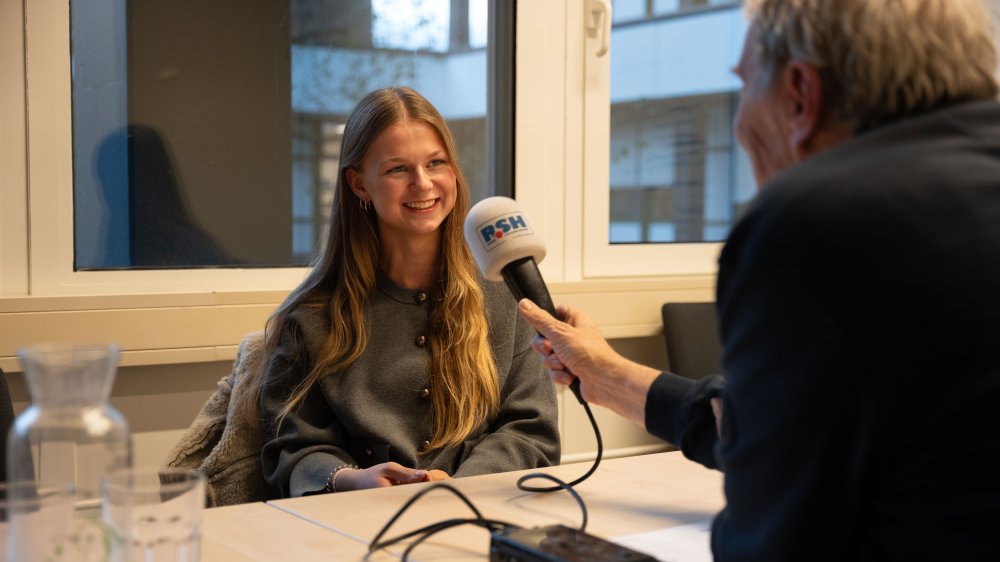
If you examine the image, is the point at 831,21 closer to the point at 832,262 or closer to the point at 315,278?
the point at 832,262

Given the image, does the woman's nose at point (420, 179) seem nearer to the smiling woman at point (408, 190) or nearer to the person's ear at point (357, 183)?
the smiling woman at point (408, 190)

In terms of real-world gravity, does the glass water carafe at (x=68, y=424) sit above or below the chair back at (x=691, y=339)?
above

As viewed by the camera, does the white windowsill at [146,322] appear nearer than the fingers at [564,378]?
No

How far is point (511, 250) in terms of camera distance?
1.65 m

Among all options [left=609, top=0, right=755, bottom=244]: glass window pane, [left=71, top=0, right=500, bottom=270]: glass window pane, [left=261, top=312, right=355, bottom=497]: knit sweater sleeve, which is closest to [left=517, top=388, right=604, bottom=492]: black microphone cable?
[left=261, top=312, right=355, bottom=497]: knit sweater sleeve

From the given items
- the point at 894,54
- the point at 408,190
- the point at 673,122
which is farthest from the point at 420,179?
the point at 673,122

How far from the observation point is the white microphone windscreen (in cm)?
165

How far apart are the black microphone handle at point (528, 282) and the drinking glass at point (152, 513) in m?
0.77

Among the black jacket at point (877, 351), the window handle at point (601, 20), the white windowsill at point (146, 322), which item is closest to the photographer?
the black jacket at point (877, 351)

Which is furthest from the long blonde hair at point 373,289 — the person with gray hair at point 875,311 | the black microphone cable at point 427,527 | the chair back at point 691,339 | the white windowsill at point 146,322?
the person with gray hair at point 875,311

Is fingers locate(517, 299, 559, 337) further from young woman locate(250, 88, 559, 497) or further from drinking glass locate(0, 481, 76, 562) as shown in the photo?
drinking glass locate(0, 481, 76, 562)

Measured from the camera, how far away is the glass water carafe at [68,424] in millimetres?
897

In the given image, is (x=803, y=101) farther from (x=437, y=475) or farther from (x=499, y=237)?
(x=437, y=475)

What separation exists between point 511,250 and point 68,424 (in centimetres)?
86
